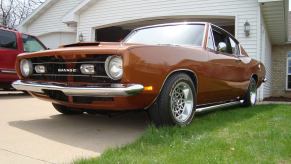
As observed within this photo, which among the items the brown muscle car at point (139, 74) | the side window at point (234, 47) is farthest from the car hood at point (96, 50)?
the side window at point (234, 47)

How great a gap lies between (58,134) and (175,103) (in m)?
1.46

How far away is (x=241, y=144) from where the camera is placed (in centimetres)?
387

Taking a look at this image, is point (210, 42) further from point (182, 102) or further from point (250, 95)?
point (250, 95)

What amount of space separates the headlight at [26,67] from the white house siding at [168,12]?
7416 millimetres

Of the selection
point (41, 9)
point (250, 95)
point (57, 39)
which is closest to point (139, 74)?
point (250, 95)

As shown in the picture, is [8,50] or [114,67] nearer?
[114,67]

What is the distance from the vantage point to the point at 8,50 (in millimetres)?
9141

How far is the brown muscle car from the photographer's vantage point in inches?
161

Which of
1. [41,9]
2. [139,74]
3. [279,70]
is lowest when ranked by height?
[279,70]

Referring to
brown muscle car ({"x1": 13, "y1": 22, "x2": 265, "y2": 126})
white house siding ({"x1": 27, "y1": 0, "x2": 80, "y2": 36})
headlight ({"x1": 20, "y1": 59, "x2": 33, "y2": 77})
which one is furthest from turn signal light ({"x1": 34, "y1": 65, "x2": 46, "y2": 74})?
white house siding ({"x1": 27, "y1": 0, "x2": 80, "y2": 36})

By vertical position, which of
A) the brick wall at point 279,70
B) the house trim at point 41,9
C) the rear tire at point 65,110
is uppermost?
the house trim at point 41,9

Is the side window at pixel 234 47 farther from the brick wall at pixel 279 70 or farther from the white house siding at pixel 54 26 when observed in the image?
the white house siding at pixel 54 26

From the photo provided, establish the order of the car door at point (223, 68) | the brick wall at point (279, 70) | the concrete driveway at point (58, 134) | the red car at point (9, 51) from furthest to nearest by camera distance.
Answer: the brick wall at point (279, 70) < the red car at point (9, 51) < the car door at point (223, 68) < the concrete driveway at point (58, 134)

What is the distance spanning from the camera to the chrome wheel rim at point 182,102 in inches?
184
